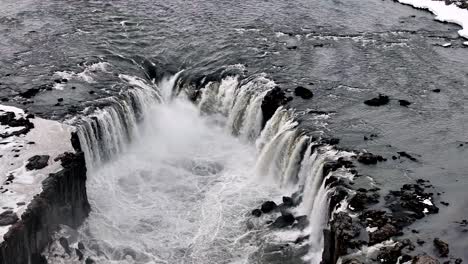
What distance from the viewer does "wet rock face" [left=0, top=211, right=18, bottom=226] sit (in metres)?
21.7

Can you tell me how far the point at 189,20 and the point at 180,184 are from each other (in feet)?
67.0

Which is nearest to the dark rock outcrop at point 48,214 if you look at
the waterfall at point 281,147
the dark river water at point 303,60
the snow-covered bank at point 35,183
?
the snow-covered bank at point 35,183

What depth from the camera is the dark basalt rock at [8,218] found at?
21744 millimetres

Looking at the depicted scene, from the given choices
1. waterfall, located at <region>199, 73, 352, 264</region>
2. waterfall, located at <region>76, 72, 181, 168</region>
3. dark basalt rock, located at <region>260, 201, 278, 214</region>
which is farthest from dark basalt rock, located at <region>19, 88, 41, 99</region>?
dark basalt rock, located at <region>260, 201, 278, 214</region>

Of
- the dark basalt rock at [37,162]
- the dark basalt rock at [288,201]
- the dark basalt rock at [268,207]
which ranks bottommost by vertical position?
the dark basalt rock at [268,207]

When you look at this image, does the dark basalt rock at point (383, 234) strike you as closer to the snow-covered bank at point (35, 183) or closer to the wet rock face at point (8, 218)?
the snow-covered bank at point (35, 183)

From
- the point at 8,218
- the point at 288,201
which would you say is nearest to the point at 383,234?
the point at 288,201

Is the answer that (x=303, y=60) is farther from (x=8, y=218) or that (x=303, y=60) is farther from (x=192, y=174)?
(x=8, y=218)

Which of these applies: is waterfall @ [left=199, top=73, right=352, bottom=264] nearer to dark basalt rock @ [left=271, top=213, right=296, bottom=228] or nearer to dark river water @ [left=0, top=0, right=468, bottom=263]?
dark basalt rock @ [left=271, top=213, right=296, bottom=228]

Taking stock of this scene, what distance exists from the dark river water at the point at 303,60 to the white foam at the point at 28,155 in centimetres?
197

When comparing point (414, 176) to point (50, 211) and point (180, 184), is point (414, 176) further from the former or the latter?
point (50, 211)

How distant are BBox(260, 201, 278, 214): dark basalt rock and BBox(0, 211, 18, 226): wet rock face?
12.7 meters

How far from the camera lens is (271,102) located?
33.8m

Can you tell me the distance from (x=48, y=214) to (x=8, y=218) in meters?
2.10
